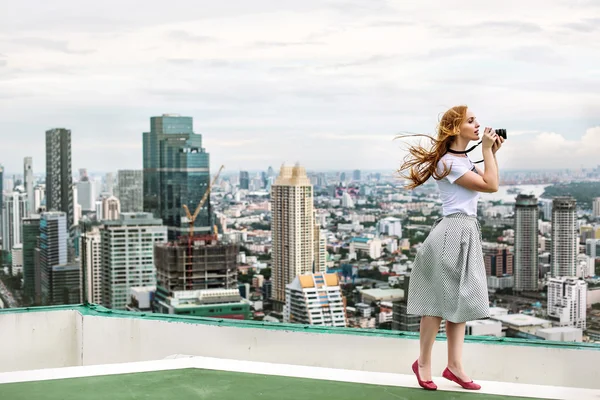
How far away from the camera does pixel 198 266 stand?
2375 cm

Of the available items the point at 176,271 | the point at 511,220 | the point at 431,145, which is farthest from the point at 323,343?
the point at 176,271

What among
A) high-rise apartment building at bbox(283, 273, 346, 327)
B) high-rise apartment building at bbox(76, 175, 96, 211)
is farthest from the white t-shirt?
high-rise apartment building at bbox(76, 175, 96, 211)

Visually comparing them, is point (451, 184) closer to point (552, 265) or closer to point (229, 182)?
point (552, 265)

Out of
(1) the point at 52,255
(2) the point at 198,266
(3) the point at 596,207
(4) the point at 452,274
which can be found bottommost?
(2) the point at 198,266

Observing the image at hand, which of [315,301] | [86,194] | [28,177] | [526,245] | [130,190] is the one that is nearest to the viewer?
[526,245]

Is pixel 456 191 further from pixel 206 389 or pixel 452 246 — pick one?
pixel 206 389

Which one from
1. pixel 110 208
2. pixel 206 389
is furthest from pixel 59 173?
pixel 206 389

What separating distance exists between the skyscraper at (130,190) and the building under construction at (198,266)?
2.40 metres

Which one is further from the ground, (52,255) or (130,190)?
(130,190)

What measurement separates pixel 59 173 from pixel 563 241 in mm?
17121

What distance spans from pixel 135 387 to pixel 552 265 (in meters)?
13.6

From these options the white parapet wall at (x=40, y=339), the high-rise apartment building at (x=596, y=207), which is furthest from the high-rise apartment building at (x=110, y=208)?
the white parapet wall at (x=40, y=339)

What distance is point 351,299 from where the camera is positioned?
17812 mm

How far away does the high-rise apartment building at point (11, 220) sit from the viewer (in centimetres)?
2200
